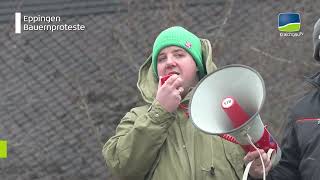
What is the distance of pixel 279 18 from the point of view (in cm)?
408

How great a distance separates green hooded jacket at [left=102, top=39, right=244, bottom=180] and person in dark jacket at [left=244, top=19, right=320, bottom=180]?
0.16 metres

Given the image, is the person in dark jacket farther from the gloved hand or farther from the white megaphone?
the white megaphone

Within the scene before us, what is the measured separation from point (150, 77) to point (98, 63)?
130 centimetres

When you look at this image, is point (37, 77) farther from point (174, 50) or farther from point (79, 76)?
point (174, 50)

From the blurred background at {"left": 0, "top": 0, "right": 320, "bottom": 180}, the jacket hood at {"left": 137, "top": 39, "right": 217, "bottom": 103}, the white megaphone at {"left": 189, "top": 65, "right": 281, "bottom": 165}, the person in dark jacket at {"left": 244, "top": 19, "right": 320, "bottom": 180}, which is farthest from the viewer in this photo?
the blurred background at {"left": 0, "top": 0, "right": 320, "bottom": 180}

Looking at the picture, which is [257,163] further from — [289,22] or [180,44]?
[289,22]

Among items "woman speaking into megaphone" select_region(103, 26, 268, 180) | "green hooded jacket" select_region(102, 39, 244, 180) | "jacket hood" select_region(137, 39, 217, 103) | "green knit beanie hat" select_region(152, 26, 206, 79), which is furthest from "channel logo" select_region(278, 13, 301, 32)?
"green hooded jacket" select_region(102, 39, 244, 180)

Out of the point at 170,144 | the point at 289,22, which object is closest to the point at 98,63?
the point at 289,22

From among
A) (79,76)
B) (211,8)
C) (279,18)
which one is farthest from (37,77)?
(279,18)

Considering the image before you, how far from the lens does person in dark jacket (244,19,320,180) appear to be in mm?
2441

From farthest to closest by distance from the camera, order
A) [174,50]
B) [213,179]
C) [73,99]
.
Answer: [73,99] < [174,50] < [213,179]

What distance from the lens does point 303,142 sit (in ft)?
8.18

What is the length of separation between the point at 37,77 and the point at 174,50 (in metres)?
1.52

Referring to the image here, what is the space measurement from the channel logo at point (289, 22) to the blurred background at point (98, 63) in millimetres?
29
